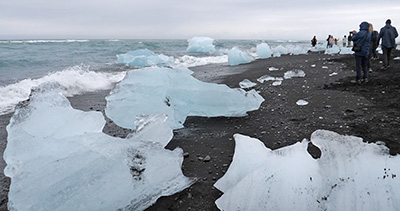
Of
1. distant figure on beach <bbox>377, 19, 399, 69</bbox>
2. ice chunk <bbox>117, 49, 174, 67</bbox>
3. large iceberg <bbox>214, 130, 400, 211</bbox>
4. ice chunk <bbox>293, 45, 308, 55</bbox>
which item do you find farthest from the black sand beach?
ice chunk <bbox>293, 45, 308, 55</bbox>

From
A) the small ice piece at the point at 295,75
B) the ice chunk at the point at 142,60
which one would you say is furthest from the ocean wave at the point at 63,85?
the ice chunk at the point at 142,60

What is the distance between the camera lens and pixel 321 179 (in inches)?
71.0

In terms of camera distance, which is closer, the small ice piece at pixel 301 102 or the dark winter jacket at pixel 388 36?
the small ice piece at pixel 301 102

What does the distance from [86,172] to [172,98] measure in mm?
2022

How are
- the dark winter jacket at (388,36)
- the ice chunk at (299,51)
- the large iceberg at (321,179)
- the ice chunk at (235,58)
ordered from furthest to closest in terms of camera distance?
1. the ice chunk at (299,51)
2. the ice chunk at (235,58)
3. the dark winter jacket at (388,36)
4. the large iceberg at (321,179)

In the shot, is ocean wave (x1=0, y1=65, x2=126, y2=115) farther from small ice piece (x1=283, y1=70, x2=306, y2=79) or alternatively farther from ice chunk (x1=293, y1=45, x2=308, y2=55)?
ice chunk (x1=293, y1=45, x2=308, y2=55)

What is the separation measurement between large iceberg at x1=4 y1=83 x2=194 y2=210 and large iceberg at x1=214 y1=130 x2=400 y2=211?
20.5 inches

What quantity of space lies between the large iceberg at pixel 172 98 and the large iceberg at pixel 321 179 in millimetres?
1815

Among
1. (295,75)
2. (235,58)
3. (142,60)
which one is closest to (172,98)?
(295,75)

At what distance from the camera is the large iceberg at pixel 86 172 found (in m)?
1.84

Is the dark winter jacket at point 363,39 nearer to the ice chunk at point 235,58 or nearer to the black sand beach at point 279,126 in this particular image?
the black sand beach at point 279,126

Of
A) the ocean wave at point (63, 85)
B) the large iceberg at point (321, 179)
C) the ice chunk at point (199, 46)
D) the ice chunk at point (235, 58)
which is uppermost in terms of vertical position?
the ice chunk at point (199, 46)

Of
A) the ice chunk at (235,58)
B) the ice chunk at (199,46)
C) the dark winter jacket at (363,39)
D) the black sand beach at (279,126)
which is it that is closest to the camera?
the black sand beach at (279,126)

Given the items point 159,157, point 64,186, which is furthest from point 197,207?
point 64,186
